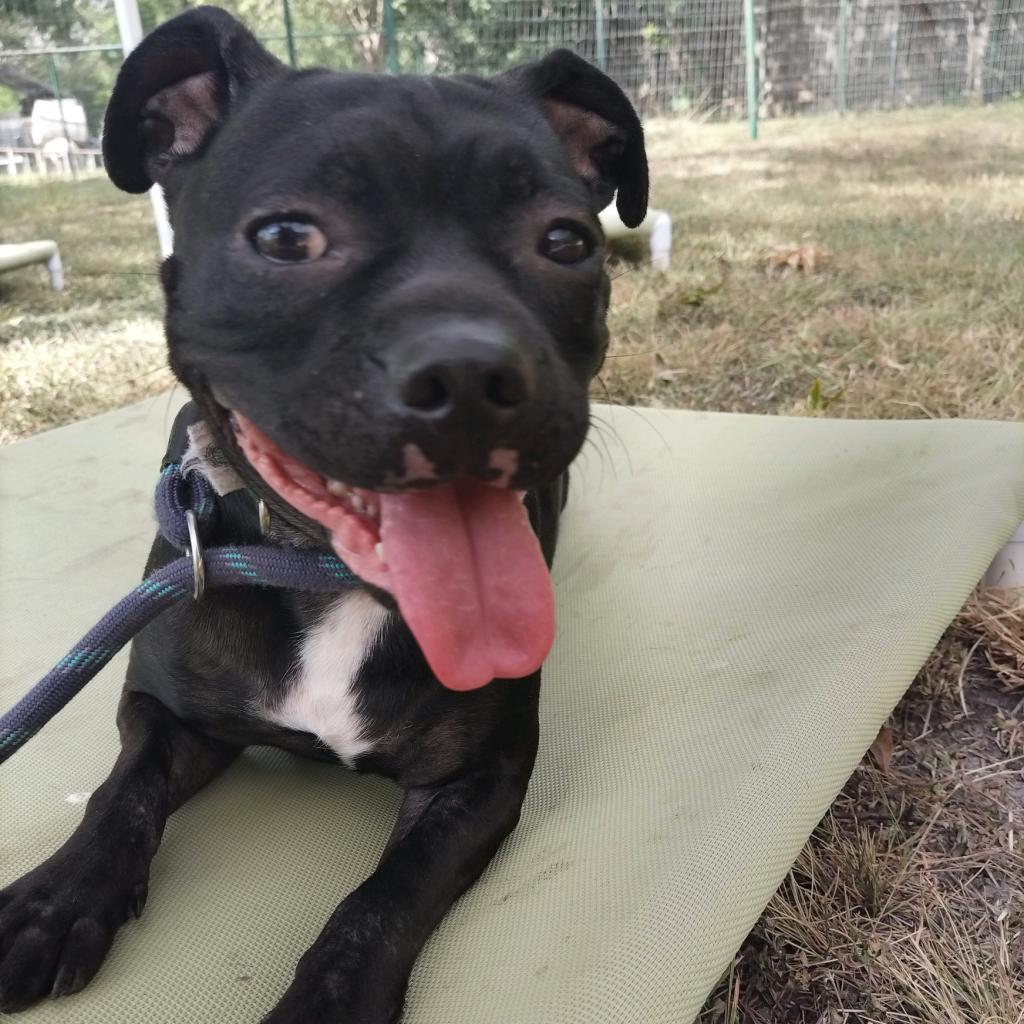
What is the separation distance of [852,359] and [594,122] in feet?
9.91

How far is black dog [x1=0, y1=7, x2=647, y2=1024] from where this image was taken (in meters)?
1.49

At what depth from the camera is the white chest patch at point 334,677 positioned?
6.30 feet

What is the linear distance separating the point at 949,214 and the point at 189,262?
7259 millimetres

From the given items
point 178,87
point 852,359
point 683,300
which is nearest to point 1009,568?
point 852,359

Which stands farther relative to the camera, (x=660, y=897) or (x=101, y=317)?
(x=101, y=317)

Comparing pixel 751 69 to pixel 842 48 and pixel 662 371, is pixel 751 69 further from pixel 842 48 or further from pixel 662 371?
pixel 662 371

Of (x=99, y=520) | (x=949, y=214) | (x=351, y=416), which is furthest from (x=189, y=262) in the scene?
(x=949, y=214)

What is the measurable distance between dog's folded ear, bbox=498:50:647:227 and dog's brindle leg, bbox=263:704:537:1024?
1.17m

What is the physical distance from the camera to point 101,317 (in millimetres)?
6629

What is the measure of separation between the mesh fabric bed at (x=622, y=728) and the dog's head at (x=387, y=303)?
51 cm

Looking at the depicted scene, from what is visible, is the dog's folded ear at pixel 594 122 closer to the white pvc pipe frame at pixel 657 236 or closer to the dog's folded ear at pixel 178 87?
the dog's folded ear at pixel 178 87

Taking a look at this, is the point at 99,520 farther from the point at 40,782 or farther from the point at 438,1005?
the point at 438,1005

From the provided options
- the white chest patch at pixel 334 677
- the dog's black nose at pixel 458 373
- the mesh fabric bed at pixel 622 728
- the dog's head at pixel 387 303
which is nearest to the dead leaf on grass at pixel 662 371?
the mesh fabric bed at pixel 622 728

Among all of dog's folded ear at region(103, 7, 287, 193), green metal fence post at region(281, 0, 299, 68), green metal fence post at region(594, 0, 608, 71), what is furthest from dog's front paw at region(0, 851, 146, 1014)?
green metal fence post at region(594, 0, 608, 71)
